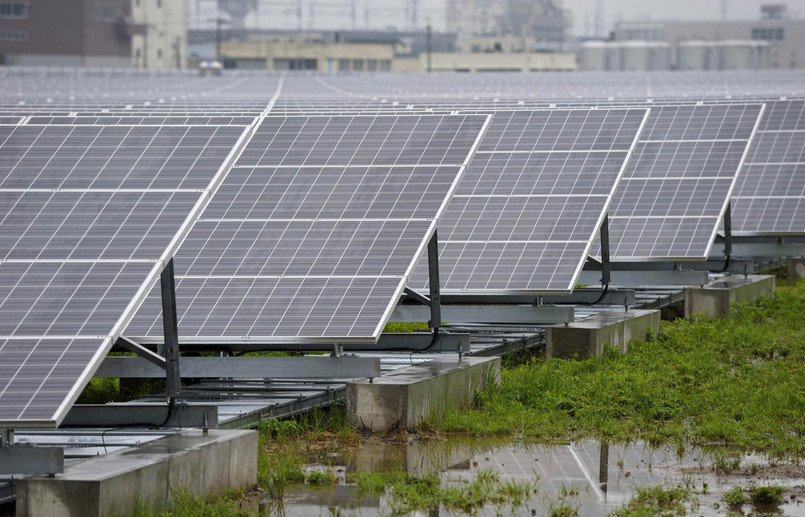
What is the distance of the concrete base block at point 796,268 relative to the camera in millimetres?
25266

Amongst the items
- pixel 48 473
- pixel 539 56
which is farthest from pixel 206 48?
pixel 48 473

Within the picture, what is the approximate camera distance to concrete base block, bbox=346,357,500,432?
12.1 metres

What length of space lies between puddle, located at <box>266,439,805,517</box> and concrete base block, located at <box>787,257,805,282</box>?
47.0 ft

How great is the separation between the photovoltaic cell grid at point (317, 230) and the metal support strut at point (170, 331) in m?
1.44

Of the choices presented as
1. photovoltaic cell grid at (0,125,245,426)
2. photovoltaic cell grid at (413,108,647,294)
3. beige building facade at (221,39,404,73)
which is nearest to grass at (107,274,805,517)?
photovoltaic cell grid at (413,108,647,294)

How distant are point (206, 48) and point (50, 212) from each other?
17681 cm

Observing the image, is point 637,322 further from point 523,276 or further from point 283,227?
point 283,227

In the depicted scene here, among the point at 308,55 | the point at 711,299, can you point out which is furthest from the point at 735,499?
the point at 308,55

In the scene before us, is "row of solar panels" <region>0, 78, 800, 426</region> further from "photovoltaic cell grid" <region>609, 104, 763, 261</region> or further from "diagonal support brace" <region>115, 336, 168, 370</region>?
"diagonal support brace" <region>115, 336, 168, 370</region>

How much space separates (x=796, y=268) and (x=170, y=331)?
17.2 m

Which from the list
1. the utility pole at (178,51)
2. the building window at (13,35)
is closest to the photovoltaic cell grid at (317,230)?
the building window at (13,35)

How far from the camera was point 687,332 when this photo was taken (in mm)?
17906

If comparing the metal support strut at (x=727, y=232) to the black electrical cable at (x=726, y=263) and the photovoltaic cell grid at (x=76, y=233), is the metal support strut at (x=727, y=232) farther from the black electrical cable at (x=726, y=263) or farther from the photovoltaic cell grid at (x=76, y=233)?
the photovoltaic cell grid at (x=76, y=233)

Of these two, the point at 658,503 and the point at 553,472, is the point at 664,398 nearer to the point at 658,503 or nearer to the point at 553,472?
the point at 553,472
